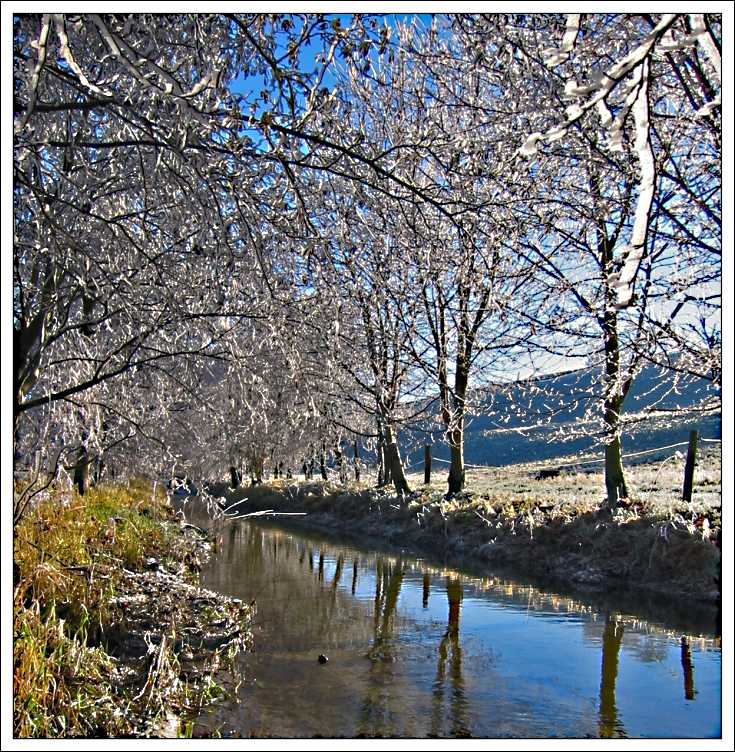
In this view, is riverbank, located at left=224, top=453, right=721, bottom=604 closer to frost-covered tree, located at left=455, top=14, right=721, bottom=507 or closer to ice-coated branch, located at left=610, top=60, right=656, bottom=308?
frost-covered tree, located at left=455, top=14, right=721, bottom=507

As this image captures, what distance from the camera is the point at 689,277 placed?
7.80m

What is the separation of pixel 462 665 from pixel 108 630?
3763mm

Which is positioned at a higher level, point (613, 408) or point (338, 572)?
point (613, 408)

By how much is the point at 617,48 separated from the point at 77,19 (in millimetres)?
4256

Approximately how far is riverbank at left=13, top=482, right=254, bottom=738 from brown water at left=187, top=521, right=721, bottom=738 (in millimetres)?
405

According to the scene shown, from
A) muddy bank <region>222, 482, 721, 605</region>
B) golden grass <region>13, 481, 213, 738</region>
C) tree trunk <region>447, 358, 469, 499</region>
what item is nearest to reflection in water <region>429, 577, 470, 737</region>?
golden grass <region>13, 481, 213, 738</region>

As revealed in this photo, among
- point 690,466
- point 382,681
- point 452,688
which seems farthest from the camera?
point 690,466

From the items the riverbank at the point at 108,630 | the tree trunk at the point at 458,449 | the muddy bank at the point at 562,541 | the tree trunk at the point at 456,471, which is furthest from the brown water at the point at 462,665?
the tree trunk at the point at 456,471

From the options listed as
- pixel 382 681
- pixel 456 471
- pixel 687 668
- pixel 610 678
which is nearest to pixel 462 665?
pixel 382 681

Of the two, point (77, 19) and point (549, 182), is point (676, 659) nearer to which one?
point (549, 182)

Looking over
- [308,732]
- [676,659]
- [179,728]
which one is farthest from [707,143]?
[179,728]

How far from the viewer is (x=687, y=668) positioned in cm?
666

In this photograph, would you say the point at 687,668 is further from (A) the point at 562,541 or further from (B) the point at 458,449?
(B) the point at 458,449

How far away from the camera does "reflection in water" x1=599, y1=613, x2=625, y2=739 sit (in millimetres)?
5398
